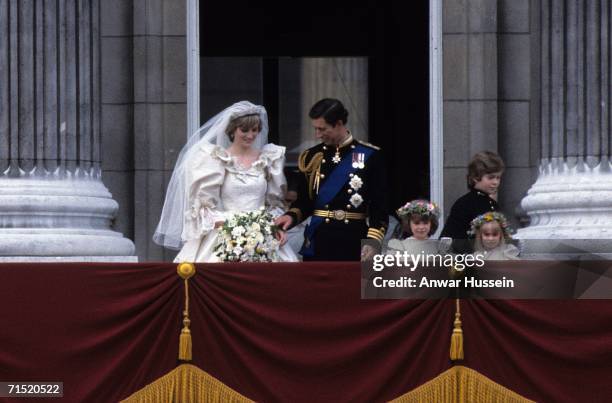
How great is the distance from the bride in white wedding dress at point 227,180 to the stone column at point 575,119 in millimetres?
2083

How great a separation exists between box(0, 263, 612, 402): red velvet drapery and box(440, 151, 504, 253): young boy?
1.40 m

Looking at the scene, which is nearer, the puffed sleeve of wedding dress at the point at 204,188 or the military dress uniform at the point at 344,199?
the military dress uniform at the point at 344,199

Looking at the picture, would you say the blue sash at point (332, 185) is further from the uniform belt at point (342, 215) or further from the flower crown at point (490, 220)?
the flower crown at point (490, 220)

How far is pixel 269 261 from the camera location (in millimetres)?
12742

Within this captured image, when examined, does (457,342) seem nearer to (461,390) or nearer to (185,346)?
(461,390)

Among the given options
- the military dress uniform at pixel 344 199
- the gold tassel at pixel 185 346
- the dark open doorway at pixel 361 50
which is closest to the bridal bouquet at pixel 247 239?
the military dress uniform at pixel 344 199

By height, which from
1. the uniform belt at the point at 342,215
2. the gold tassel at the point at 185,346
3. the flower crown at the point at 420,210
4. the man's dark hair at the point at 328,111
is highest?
the man's dark hair at the point at 328,111

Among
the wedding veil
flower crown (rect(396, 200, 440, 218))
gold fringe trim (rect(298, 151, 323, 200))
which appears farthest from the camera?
the wedding veil

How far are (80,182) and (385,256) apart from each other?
280cm

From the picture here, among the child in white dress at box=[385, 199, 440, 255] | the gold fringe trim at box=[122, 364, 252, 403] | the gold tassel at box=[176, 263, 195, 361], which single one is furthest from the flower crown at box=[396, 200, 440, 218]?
the gold fringe trim at box=[122, 364, 252, 403]

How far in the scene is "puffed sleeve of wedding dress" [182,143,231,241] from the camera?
13375 millimetres

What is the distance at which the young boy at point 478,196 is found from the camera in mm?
13094

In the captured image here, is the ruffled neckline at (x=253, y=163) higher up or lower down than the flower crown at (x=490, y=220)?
higher up

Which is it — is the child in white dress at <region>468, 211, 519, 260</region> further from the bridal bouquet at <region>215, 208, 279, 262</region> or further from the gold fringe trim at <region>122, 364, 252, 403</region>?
the gold fringe trim at <region>122, 364, 252, 403</region>
